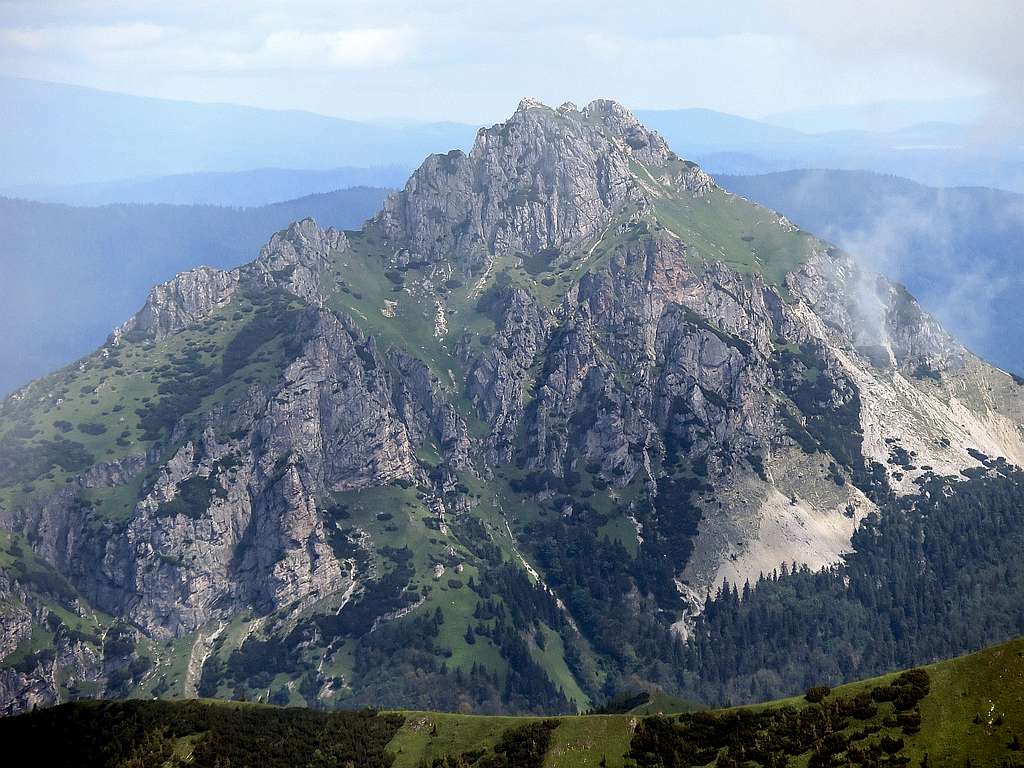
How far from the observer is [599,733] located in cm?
11669

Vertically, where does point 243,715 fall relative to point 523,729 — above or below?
below

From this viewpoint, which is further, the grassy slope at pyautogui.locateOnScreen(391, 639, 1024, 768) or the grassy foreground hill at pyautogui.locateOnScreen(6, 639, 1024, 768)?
the grassy foreground hill at pyautogui.locateOnScreen(6, 639, 1024, 768)

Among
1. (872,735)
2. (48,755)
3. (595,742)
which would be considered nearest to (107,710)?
(48,755)

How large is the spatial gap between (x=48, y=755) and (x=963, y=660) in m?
113

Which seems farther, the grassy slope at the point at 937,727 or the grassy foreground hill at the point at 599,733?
the grassy foreground hill at the point at 599,733

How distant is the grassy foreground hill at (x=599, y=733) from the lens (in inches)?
3573

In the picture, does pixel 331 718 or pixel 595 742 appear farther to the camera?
pixel 331 718

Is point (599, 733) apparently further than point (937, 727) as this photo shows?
Yes

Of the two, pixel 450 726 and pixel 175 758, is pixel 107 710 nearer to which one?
pixel 175 758

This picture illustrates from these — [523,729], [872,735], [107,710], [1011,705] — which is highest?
[1011,705]

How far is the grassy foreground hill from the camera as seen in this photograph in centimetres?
9075

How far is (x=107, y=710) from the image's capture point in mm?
137375

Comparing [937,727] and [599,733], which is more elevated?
[937,727]

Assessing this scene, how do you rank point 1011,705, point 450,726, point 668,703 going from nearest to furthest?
point 1011,705
point 450,726
point 668,703
